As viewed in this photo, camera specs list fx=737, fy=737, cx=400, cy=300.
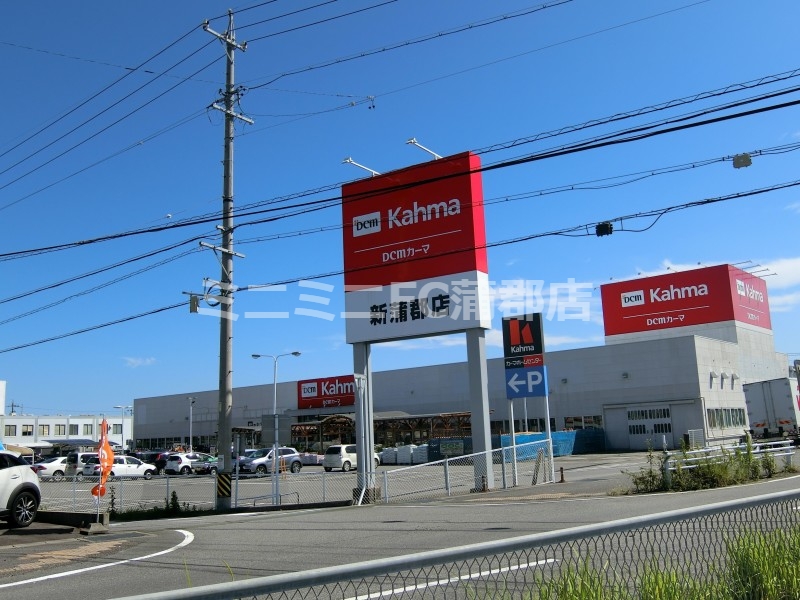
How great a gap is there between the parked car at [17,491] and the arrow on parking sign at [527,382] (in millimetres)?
15346

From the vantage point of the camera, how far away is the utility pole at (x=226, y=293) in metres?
22.5

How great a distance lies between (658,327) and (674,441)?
24.6 meters

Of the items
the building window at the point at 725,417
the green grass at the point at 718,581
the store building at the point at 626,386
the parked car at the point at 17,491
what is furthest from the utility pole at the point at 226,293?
the building window at the point at 725,417

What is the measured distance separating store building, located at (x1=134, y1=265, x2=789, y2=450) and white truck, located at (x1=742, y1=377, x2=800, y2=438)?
117 inches

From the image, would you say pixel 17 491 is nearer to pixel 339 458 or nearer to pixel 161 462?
pixel 339 458

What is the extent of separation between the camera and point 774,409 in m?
41.4

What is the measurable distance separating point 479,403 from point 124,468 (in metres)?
33.3

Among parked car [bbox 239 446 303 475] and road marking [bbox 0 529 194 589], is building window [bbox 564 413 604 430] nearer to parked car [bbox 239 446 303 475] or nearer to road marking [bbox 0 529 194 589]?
parked car [bbox 239 446 303 475]

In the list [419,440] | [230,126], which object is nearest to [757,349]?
[419,440]

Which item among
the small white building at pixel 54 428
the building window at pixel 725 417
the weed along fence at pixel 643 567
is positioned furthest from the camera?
the small white building at pixel 54 428

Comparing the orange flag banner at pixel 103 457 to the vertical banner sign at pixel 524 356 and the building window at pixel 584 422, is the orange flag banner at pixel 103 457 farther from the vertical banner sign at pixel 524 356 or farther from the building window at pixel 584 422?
the building window at pixel 584 422

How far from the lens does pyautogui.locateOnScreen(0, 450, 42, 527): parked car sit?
1537cm

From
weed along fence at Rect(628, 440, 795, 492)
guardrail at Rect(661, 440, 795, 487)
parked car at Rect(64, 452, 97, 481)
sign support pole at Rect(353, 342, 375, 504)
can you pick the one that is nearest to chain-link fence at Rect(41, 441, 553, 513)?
sign support pole at Rect(353, 342, 375, 504)

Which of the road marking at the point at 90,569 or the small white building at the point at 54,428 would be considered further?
the small white building at the point at 54,428
